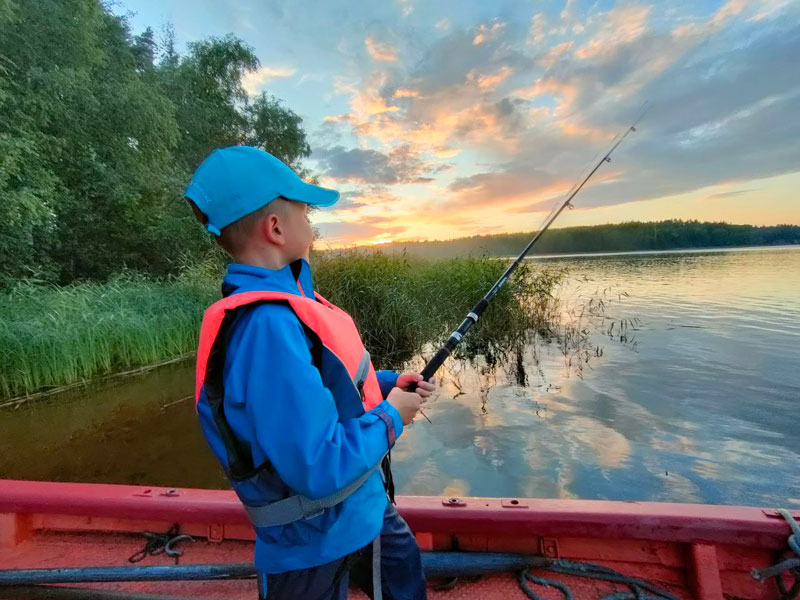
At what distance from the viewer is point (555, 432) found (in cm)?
549

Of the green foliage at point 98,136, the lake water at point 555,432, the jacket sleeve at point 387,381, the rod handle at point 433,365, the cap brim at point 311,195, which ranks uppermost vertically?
the green foliage at point 98,136

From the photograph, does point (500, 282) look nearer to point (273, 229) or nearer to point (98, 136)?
point (273, 229)

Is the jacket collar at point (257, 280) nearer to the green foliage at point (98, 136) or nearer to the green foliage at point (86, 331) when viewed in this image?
the green foliage at point (86, 331)

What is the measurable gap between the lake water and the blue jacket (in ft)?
11.5

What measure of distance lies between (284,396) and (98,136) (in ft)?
48.3

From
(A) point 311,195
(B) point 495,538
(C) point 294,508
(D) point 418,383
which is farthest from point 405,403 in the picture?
(B) point 495,538

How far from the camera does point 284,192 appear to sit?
1.14 m

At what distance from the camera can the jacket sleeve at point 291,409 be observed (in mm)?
957

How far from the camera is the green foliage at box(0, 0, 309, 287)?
9.78m

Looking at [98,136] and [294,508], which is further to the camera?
[98,136]

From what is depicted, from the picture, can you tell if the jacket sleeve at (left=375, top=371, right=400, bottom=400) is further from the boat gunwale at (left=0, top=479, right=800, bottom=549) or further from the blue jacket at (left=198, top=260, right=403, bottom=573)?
the boat gunwale at (left=0, top=479, right=800, bottom=549)

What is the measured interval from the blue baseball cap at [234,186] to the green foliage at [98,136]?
393 inches

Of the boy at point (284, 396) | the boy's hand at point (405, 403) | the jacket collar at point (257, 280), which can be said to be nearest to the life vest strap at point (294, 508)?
the boy at point (284, 396)

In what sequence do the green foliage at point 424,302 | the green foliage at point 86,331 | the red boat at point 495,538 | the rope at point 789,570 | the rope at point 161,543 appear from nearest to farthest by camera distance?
the rope at point 789,570
the red boat at point 495,538
the rope at point 161,543
the green foliage at point 86,331
the green foliage at point 424,302
